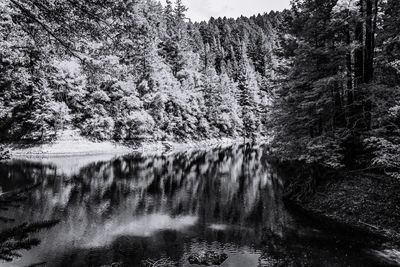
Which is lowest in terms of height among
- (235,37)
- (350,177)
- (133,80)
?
(350,177)

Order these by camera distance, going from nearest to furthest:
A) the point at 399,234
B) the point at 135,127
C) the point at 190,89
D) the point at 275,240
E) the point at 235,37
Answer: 1. the point at 399,234
2. the point at 275,240
3. the point at 135,127
4. the point at 190,89
5. the point at 235,37

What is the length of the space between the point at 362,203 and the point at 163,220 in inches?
396

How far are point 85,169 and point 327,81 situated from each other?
23.8 meters

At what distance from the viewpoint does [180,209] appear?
1931 centimetres

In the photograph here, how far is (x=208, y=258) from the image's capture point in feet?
39.0

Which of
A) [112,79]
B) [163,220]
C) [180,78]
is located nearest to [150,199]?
[163,220]

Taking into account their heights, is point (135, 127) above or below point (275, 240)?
above

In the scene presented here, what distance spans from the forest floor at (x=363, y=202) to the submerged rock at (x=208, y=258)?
278 inches

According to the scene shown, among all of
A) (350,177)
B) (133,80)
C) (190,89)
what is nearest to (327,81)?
(350,177)

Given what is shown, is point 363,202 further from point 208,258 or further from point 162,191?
point 162,191

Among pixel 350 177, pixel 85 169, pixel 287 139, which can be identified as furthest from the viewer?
pixel 85 169

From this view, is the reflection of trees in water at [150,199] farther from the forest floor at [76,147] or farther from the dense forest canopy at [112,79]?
the forest floor at [76,147]

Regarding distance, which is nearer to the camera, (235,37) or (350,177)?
(350,177)

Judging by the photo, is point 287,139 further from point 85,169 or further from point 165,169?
point 85,169
